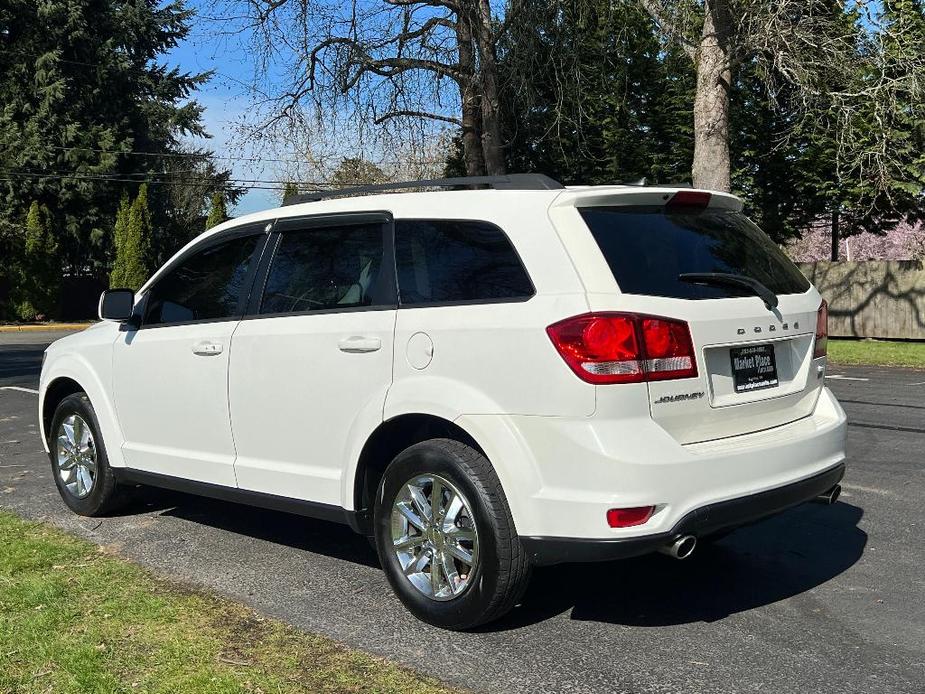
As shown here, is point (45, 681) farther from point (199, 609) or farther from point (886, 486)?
point (886, 486)

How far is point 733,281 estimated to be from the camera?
4.23 metres

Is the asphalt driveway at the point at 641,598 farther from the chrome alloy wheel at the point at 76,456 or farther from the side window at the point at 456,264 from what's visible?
the side window at the point at 456,264

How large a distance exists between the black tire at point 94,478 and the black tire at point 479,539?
2584 millimetres

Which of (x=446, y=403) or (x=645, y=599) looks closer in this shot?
(x=446, y=403)

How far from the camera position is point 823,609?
4402 mm

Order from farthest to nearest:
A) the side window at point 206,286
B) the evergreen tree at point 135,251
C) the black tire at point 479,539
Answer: the evergreen tree at point 135,251, the side window at point 206,286, the black tire at point 479,539

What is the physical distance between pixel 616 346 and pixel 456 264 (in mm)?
922

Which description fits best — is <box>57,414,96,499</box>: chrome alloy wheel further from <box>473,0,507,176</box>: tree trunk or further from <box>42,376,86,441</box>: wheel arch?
<box>473,0,507,176</box>: tree trunk

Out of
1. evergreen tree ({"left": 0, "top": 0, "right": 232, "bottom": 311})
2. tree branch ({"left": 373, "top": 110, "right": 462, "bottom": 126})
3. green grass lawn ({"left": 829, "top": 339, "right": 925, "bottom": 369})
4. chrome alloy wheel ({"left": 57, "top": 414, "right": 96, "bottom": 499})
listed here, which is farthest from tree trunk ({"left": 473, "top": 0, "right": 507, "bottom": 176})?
evergreen tree ({"left": 0, "top": 0, "right": 232, "bottom": 311})

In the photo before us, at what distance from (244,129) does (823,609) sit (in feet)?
62.6

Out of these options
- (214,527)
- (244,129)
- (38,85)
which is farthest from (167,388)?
(38,85)


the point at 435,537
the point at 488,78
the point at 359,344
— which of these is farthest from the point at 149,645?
the point at 488,78

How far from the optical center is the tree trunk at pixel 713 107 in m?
17.7

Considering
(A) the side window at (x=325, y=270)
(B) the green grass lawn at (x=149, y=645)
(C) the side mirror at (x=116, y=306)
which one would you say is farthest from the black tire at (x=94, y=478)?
(A) the side window at (x=325, y=270)
